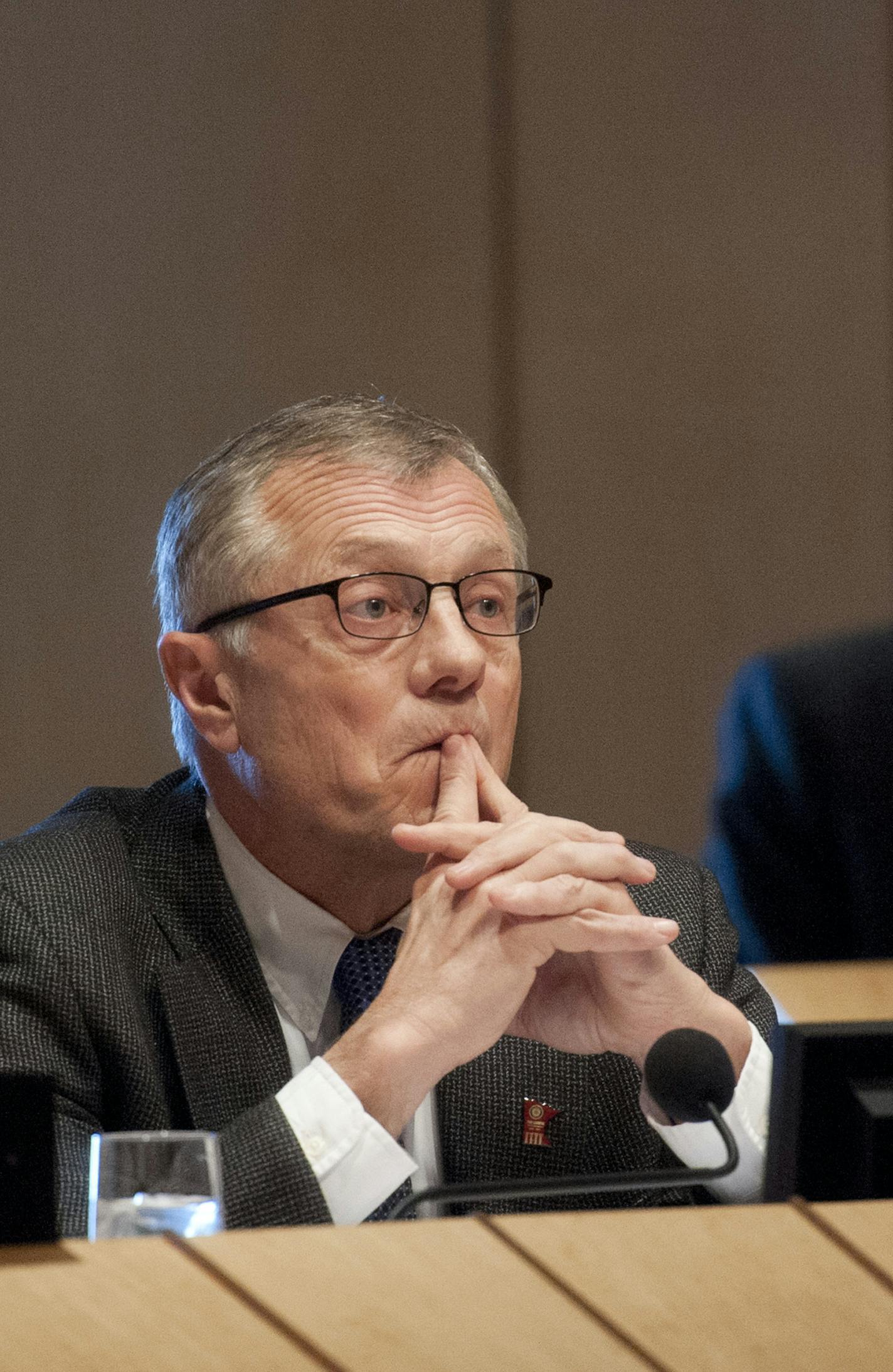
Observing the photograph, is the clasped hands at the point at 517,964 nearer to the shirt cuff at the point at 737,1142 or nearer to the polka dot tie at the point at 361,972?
the shirt cuff at the point at 737,1142

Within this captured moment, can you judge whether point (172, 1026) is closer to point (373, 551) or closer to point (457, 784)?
point (457, 784)

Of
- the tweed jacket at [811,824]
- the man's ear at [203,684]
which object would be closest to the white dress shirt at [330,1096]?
the man's ear at [203,684]

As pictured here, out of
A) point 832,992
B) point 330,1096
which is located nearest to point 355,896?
point 330,1096

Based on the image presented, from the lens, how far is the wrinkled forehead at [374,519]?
1812mm

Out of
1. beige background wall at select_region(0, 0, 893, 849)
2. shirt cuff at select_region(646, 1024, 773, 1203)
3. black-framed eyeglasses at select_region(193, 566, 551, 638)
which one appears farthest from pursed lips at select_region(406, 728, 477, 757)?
beige background wall at select_region(0, 0, 893, 849)

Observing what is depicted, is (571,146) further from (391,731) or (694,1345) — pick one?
(694,1345)

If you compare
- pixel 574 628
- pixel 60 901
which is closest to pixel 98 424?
pixel 574 628

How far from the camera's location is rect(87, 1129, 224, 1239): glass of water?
1084 mm

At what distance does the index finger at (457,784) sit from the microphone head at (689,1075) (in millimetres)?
507

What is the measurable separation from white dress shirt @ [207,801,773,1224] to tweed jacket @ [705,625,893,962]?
75cm

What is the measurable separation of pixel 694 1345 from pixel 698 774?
7.31 ft

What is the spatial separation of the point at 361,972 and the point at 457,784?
9.9 inches

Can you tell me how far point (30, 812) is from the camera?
9.17 ft

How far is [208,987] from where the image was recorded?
1.71 m
